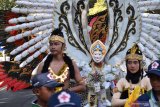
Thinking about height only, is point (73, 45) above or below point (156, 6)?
below

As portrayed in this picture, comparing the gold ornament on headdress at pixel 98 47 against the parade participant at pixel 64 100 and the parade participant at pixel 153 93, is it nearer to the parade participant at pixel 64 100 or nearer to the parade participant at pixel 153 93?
the parade participant at pixel 153 93

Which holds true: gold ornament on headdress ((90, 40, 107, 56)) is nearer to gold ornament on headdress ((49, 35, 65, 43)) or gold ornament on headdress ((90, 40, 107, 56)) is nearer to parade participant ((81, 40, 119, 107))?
parade participant ((81, 40, 119, 107))

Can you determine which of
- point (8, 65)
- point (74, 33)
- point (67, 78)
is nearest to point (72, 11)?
point (74, 33)

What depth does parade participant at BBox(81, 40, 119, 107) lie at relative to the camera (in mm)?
6691

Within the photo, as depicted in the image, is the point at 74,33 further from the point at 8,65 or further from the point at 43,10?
the point at 8,65

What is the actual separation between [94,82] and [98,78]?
0.08 meters

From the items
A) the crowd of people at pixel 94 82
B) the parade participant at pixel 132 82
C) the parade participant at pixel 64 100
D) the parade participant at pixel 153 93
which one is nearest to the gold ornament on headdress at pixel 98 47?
the crowd of people at pixel 94 82

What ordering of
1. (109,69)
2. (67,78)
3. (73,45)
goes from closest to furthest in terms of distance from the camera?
(67,78)
(109,69)
(73,45)

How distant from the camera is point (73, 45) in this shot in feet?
24.1

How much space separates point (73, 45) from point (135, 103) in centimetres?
389

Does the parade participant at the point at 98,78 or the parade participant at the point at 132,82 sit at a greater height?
the parade participant at the point at 132,82

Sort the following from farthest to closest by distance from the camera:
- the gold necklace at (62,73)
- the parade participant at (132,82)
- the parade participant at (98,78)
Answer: the parade participant at (98,78), the gold necklace at (62,73), the parade participant at (132,82)

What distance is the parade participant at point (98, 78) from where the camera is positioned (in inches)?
263

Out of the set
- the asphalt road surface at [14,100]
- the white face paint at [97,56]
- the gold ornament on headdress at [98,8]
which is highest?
the gold ornament on headdress at [98,8]
